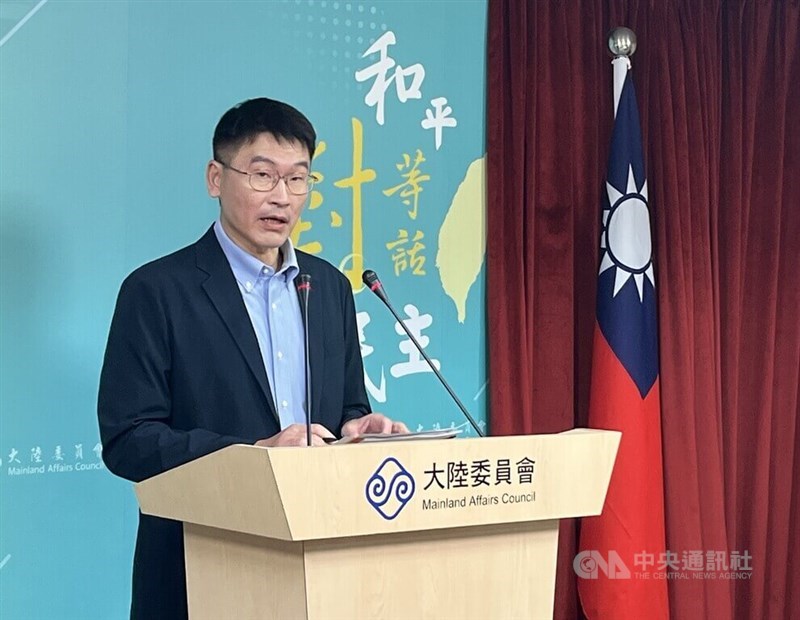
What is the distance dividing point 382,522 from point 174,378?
65 centimetres

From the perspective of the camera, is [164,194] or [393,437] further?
[164,194]

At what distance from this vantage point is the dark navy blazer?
1.86 m

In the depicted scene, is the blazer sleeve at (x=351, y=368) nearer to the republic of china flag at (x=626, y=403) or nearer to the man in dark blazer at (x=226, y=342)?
the man in dark blazer at (x=226, y=342)

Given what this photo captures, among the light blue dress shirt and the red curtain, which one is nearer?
the light blue dress shirt

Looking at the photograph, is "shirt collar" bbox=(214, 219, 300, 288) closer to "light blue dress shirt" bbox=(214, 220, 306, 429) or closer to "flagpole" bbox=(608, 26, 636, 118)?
"light blue dress shirt" bbox=(214, 220, 306, 429)

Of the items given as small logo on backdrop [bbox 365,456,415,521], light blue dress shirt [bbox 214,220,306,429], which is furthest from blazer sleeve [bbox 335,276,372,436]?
small logo on backdrop [bbox 365,456,415,521]

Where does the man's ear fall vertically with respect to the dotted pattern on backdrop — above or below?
below

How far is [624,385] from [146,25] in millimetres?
1796

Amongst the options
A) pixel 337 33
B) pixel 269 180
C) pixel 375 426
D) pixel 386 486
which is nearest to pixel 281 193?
pixel 269 180

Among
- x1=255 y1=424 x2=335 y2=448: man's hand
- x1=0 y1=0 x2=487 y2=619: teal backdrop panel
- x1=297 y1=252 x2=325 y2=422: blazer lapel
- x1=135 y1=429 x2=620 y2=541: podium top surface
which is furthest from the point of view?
x1=0 y1=0 x2=487 y2=619: teal backdrop panel

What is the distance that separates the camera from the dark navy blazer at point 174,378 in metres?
1.86

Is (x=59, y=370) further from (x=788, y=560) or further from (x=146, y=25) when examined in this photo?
(x=788, y=560)

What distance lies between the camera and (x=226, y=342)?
1.93m

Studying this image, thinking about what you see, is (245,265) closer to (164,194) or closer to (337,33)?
(164,194)
